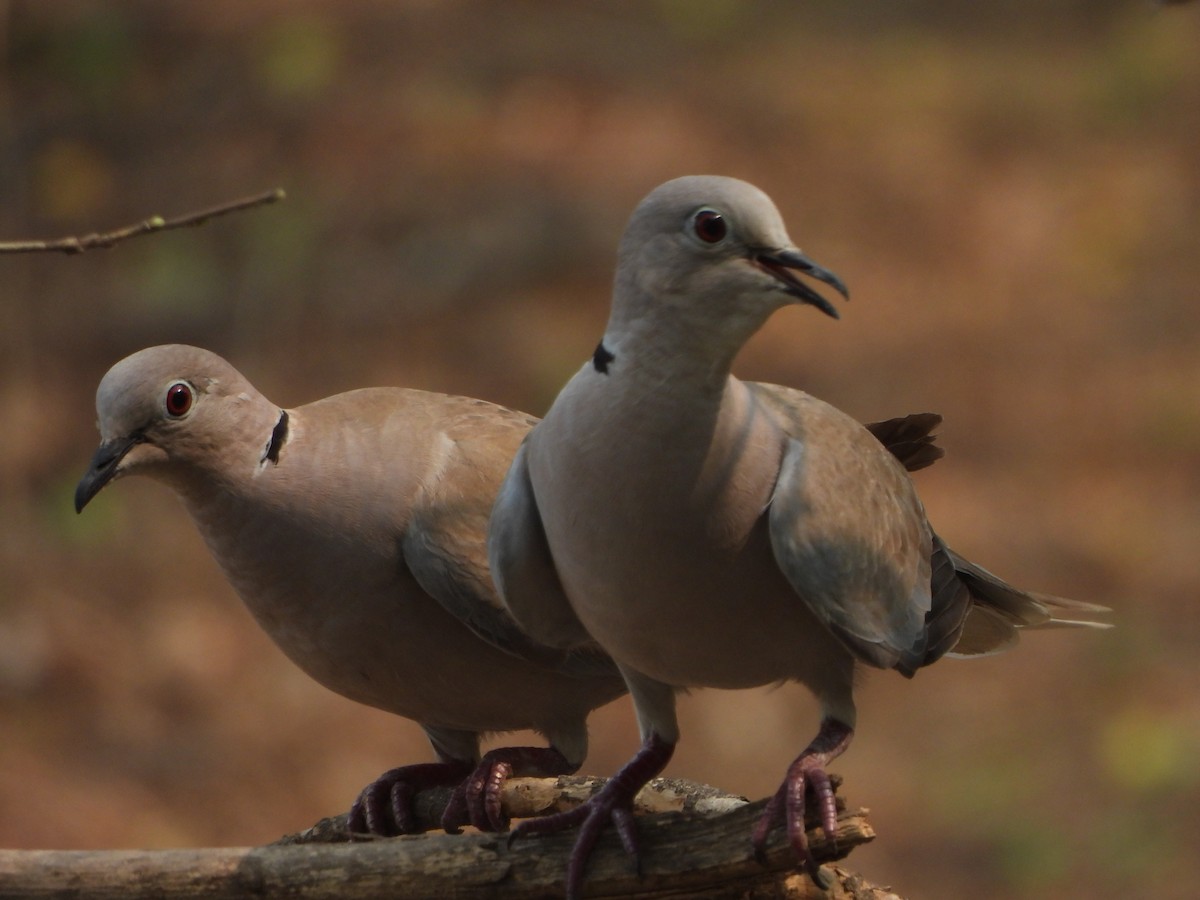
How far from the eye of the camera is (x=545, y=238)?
943cm

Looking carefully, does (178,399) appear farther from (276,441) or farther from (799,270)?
(799,270)

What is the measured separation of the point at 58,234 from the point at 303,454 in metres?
6.89

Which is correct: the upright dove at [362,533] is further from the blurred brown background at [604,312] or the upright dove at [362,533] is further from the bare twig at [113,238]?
the blurred brown background at [604,312]

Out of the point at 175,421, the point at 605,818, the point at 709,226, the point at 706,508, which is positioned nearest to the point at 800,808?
the point at 605,818

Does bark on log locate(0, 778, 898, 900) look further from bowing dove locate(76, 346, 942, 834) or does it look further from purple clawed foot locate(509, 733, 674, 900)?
bowing dove locate(76, 346, 942, 834)

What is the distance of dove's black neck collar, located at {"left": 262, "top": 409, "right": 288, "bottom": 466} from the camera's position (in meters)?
3.51

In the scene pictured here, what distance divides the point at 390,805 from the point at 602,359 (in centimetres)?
160

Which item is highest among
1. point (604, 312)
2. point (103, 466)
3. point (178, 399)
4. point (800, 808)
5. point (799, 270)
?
point (604, 312)

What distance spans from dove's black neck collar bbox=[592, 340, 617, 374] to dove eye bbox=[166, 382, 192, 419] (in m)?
1.03

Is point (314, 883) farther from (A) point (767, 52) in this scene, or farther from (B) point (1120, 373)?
(A) point (767, 52)

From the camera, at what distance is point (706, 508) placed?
277 centimetres

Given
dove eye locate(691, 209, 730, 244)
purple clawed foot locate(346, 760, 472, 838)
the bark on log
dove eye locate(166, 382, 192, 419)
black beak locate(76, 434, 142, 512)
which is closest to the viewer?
dove eye locate(691, 209, 730, 244)

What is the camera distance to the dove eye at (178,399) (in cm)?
336

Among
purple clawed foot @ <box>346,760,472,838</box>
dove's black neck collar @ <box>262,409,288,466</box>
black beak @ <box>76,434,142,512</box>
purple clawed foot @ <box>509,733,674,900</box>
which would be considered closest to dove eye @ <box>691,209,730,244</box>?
purple clawed foot @ <box>509,733,674,900</box>
